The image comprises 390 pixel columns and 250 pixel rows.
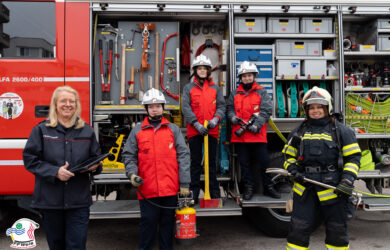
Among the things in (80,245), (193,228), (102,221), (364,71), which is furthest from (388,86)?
(102,221)

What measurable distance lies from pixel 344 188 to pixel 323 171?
252 mm

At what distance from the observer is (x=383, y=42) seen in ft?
16.0

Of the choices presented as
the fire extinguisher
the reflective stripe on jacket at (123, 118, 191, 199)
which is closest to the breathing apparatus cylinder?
the fire extinguisher

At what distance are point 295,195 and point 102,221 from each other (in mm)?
3714

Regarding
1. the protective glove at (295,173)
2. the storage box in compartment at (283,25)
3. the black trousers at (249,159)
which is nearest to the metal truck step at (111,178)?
the black trousers at (249,159)

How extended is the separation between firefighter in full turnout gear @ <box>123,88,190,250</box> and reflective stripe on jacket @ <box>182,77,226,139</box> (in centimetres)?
94

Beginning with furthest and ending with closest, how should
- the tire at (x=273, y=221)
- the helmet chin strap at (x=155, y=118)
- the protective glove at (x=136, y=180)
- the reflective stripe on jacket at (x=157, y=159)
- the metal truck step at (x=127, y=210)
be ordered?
the tire at (x=273, y=221)
the metal truck step at (x=127, y=210)
the helmet chin strap at (x=155, y=118)
the reflective stripe on jacket at (x=157, y=159)
the protective glove at (x=136, y=180)

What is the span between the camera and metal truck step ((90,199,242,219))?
405cm

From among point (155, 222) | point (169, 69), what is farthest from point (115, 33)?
point (155, 222)

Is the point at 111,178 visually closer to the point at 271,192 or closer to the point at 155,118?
the point at 155,118

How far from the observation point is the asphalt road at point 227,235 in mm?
4488

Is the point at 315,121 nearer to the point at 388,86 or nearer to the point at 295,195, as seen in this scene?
the point at 295,195

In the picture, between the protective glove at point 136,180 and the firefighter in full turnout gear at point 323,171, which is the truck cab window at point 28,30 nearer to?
the protective glove at point 136,180

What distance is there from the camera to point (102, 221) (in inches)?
227
